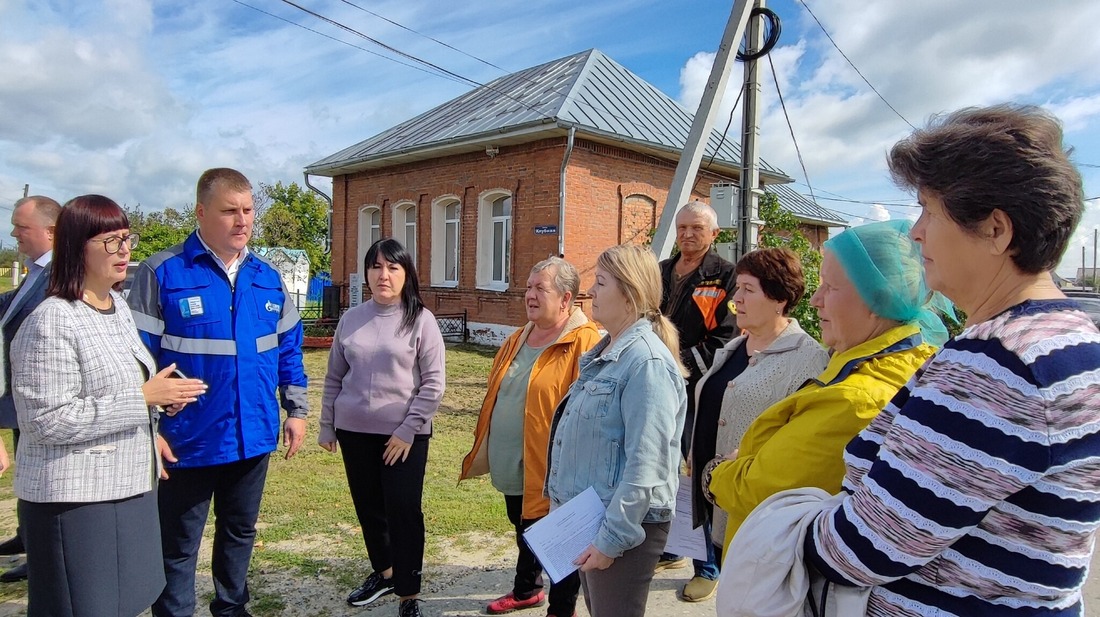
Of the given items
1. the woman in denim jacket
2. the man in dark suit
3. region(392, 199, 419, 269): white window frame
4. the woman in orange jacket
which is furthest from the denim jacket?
region(392, 199, 419, 269): white window frame

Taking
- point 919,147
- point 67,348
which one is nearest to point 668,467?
point 919,147

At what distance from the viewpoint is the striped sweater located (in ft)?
3.16

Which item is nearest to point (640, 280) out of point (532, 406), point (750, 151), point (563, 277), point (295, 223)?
point (563, 277)

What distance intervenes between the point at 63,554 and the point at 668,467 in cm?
209

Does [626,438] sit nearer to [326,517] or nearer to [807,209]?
[326,517]

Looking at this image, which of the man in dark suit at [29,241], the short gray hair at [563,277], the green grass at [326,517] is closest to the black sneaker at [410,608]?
the green grass at [326,517]

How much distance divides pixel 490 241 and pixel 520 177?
6.46ft

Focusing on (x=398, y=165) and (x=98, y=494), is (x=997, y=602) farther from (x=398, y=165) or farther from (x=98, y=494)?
(x=398, y=165)

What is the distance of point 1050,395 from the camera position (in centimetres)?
95

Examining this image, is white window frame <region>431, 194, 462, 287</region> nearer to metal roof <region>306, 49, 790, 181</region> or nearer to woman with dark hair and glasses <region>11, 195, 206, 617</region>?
metal roof <region>306, 49, 790, 181</region>

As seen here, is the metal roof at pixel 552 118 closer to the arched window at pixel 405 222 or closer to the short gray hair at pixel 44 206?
the arched window at pixel 405 222

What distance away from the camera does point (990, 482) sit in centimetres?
98

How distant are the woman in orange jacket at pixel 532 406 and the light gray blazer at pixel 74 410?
60.2 inches

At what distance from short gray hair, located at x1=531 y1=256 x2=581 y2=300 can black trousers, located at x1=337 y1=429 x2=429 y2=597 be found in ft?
3.45
